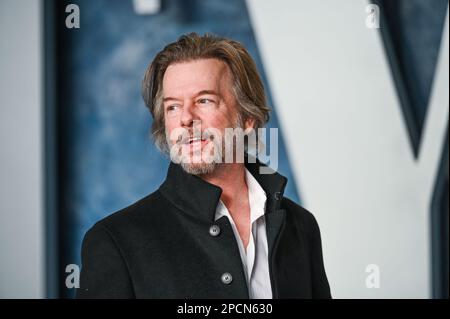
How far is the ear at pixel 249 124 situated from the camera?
1.50m

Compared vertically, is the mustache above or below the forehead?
below

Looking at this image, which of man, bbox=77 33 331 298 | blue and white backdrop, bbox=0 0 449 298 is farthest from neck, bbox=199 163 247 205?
blue and white backdrop, bbox=0 0 449 298

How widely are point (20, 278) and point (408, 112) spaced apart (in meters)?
1.23

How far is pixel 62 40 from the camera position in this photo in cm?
175

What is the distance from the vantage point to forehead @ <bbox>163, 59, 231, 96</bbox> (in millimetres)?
1403

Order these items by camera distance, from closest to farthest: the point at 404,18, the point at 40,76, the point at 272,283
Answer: the point at 272,283, the point at 40,76, the point at 404,18

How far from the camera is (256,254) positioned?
54.4 inches

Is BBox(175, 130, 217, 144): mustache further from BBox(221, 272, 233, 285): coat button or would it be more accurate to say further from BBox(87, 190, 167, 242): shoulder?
BBox(221, 272, 233, 285): coat button

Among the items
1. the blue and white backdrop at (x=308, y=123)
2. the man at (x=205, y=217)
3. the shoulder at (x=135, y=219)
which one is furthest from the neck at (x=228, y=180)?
the blue and white backdrop at (x=308, y=123)

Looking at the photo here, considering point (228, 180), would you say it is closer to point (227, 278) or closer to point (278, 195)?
point (278, 195)

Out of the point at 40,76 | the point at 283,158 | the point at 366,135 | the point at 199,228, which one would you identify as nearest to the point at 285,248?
the point at 199,228

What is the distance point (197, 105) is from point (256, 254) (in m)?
0.36

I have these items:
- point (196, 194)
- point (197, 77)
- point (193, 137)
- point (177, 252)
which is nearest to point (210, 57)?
point (197, 77)

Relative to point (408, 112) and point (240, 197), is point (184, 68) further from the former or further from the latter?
point (408, 112)
